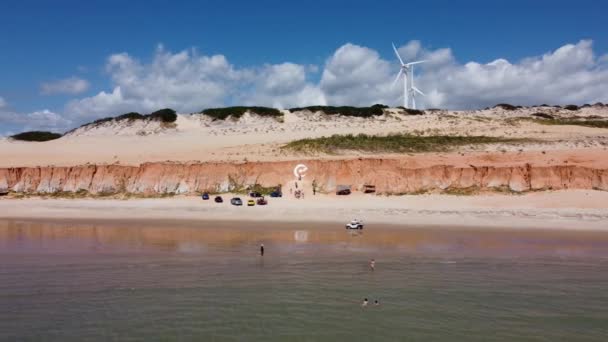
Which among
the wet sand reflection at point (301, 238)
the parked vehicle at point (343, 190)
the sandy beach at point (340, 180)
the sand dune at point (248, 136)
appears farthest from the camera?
the sand dune at point (248, 136)

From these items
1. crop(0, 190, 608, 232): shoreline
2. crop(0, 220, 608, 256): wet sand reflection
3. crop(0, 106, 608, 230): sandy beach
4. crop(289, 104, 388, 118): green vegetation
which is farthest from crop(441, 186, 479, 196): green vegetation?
crop(289, 104, 388, 118): green vegetation

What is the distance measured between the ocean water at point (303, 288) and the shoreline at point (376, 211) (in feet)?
20.2

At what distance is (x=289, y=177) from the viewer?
5159 centimetres

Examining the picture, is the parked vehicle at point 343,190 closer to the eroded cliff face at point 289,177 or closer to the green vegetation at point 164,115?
the eroded cliff face at point 289,177

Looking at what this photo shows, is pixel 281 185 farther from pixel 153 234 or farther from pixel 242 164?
pixel 153 234

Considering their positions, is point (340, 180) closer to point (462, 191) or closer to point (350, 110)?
point (462, 191)

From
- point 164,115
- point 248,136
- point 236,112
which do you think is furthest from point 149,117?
point 248,136

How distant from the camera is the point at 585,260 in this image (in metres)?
25.4

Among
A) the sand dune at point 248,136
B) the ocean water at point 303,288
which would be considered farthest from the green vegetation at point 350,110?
the ocean water at point 303,288

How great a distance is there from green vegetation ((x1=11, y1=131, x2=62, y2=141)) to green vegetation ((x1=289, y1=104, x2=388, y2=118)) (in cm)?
4702

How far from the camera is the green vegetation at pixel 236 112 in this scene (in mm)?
99375

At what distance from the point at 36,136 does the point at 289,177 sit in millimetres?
72040

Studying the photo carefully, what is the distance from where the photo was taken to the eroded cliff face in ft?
150

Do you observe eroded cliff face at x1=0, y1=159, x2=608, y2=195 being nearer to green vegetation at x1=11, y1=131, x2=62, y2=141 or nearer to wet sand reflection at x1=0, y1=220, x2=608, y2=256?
wet sand reflection at x1=0, y1=220, x2=608, y2=256
